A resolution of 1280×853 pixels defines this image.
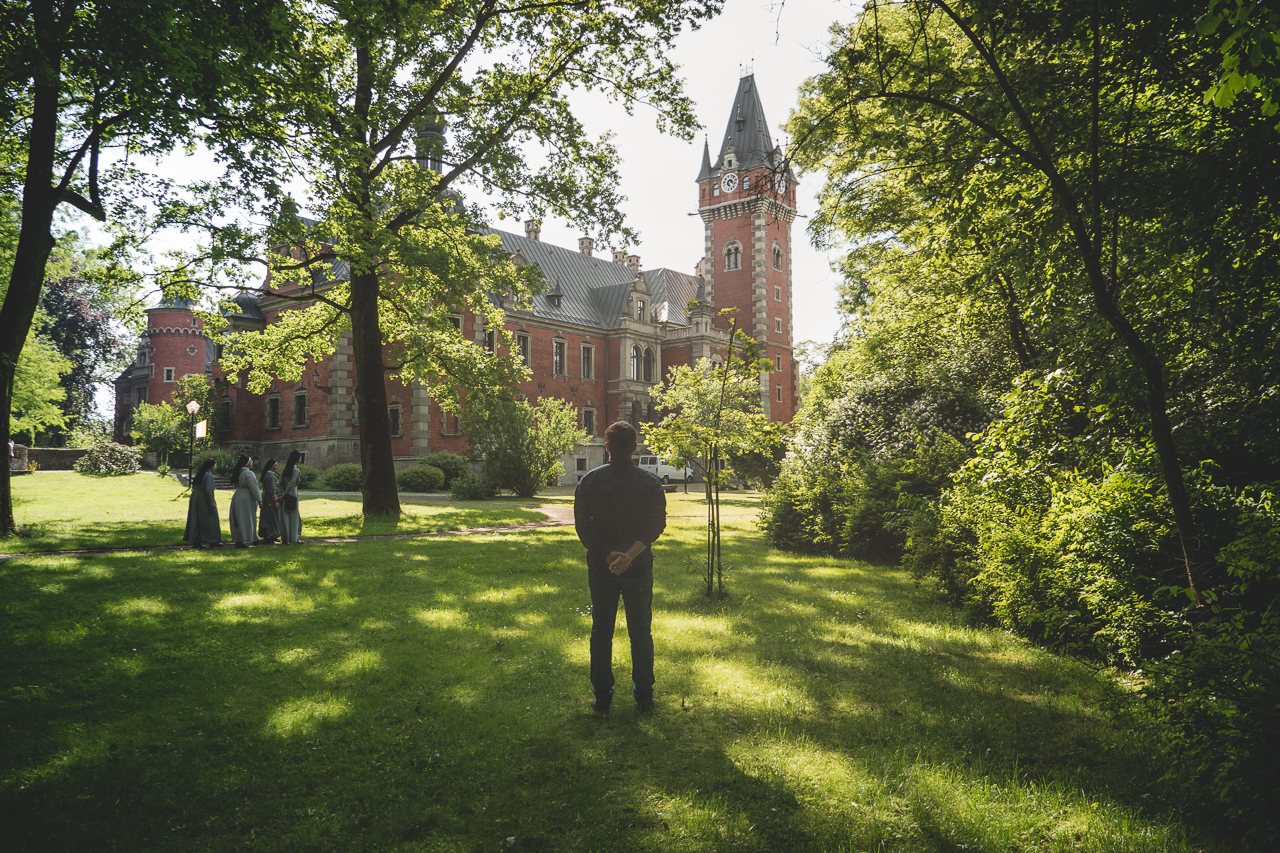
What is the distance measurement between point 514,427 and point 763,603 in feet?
62.4

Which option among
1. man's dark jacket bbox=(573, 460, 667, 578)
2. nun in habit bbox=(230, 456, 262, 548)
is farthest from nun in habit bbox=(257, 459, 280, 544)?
man's dark jacket bbox=(573, 460, 667, 578)

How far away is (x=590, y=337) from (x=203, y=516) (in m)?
33.6

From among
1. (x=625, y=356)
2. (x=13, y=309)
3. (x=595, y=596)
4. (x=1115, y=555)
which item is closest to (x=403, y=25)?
(x=13, y=309)

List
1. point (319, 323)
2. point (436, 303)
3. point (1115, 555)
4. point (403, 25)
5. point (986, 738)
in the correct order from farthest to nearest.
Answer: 1. point (319, 323)
2. point (436, 303)
3. point (403, 25)
4. point (1115, 555)
5. point (986, 738)

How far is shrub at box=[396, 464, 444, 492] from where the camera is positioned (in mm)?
29156

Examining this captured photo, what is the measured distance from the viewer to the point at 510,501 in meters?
25.2

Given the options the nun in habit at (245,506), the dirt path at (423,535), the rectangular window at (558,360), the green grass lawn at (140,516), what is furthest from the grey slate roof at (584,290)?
the nun in habit at (245,506)

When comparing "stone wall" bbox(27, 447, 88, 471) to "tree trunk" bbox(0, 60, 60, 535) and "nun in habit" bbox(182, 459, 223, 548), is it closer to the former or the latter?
"tree trunk" bbox(0, 60, 60, 535)

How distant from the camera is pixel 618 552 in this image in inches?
189

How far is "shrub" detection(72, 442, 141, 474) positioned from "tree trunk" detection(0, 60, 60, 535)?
24.4 meters

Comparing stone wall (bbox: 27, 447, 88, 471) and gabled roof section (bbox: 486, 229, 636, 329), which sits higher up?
gabled roof section (bbox: 486, 229, 636, 329)

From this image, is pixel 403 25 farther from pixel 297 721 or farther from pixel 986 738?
pixel 986 738

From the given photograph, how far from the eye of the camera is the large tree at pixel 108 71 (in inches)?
336

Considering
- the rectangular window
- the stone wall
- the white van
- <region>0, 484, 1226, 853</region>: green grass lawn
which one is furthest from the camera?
the rectangular window
